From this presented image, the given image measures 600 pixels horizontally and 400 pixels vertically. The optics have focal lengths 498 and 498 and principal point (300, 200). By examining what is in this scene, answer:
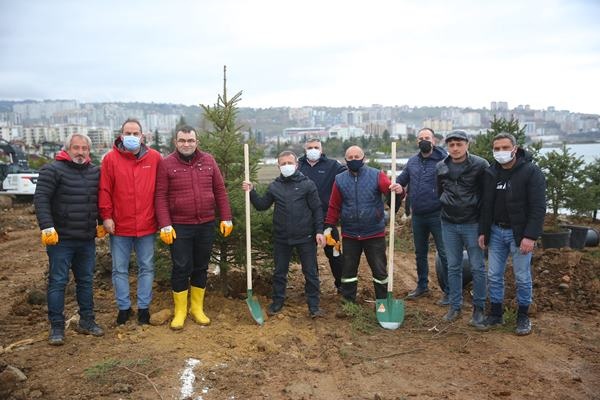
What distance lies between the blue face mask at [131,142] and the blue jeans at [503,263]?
13.2 ft

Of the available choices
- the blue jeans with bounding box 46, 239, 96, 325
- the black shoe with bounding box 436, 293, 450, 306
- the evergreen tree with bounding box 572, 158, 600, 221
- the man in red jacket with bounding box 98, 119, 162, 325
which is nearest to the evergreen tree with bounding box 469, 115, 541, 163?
the evergreen tree with bounding box 572, 158, 600, 221

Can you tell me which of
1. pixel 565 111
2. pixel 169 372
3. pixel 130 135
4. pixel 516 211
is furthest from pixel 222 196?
pixel 565 111

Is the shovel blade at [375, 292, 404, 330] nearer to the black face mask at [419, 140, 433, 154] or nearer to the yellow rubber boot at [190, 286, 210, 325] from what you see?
the black face mask at [419, 140, 433, 154]

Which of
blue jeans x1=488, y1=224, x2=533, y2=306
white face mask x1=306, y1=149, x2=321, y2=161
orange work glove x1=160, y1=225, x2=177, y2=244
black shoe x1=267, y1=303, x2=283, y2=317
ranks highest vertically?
white face mask x1=306, y1=149, x2=321, y2=161

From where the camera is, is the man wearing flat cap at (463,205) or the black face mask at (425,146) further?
the black face mask at (425,146)

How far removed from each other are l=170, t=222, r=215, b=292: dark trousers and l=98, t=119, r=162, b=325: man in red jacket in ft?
0.98

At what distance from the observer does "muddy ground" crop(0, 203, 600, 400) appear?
13.9ft

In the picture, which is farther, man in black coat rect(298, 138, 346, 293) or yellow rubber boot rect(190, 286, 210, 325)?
man in black coat rect(298, 138, 346, 293)

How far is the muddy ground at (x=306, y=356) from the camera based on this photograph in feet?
13.9

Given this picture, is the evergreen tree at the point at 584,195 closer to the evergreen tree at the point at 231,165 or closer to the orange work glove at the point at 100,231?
the evergreen tree at the point at 231,165

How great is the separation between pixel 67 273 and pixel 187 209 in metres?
1.41

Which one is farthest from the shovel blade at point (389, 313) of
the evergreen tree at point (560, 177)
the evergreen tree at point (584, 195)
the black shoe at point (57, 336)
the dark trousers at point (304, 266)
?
the evergreen tree at point (584, 195)

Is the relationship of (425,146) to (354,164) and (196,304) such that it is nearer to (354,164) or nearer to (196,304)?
(354,164)

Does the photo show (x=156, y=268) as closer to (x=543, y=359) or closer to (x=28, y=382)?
(x=28, y=382)
